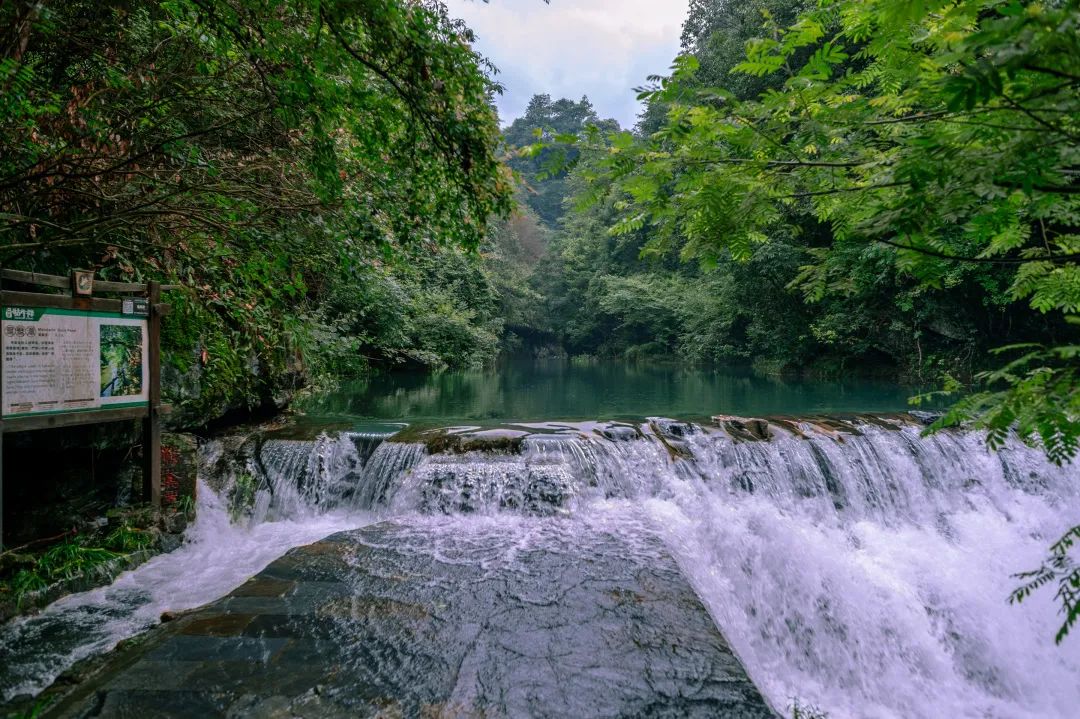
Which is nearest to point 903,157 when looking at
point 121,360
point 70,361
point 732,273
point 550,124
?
point 70,361

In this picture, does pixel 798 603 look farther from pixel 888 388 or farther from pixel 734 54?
pixel 734 54

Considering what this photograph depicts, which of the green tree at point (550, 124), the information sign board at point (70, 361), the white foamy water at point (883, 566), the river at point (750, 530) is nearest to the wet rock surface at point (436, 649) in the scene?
the river at point (750, 530)

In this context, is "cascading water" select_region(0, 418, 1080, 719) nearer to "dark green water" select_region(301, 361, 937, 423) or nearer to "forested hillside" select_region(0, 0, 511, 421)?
"forested hillside" select_region(0, 0, 511, 421)

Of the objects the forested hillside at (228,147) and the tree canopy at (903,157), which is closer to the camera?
the tree canopy at (903,157)

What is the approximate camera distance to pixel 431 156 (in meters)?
3.29

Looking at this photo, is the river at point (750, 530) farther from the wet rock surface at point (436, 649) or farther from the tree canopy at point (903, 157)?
the tree canopy at point (903, 157)

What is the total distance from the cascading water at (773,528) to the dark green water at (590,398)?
2.32 metres

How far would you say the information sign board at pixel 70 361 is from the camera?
404 cm

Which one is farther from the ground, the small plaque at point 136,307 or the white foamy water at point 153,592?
the small plaque at point 136,307

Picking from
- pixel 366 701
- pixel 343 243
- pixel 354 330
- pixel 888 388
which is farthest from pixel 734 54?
pixel 366 701

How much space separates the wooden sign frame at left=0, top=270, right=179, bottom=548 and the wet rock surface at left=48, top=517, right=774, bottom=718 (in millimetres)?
1890

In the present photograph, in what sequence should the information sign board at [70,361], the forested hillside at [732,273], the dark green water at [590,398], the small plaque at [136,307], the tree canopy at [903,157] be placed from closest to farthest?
1. the tree canopy at [903,157]
2. the forested hillside at [732,273]
3. the information sign board at [70,361]
4. the small plaque at [136,307]
5. the dark green water at [590,398]

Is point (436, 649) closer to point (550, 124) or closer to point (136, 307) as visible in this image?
point (136, 307)

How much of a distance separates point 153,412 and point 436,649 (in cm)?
390
